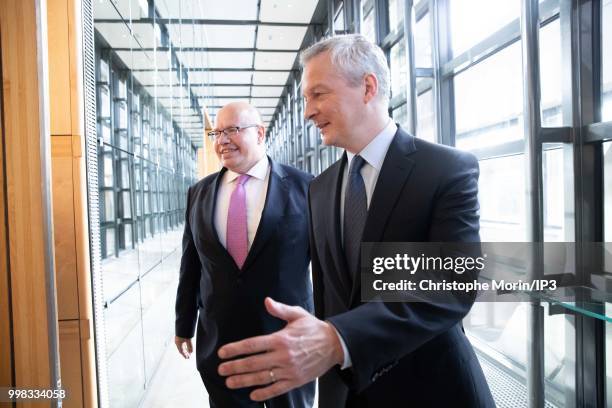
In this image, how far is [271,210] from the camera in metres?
2.17

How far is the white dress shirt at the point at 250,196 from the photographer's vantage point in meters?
2.22

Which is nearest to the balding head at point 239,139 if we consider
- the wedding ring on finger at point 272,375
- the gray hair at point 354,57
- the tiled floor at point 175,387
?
the gray hair at point 354,57

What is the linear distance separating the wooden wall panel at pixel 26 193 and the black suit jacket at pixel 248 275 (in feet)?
2.66

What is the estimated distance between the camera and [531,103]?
1976 millimetres

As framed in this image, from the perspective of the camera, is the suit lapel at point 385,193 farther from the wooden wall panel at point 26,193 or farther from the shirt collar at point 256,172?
the shirt collar at point 256,172

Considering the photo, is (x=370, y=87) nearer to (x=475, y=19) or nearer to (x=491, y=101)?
(x=491, y=101)

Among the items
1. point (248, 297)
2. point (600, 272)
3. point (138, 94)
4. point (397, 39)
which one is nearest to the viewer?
point (600, 272)

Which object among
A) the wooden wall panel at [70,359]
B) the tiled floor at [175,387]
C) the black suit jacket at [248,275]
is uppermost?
the black suit jacket at [248,275]

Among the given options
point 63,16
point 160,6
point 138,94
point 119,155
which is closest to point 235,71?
point 160,6

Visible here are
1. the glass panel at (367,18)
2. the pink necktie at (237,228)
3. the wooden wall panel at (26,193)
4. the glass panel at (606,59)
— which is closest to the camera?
the wooden wall panel at (26,193)

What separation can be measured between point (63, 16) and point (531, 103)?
7.25ft

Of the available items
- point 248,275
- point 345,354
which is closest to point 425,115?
point 248,275

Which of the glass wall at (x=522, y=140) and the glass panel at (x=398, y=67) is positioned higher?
the glass panel at (x=398, y=67)

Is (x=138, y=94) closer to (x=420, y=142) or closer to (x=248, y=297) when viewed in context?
(x=248, y=297)
